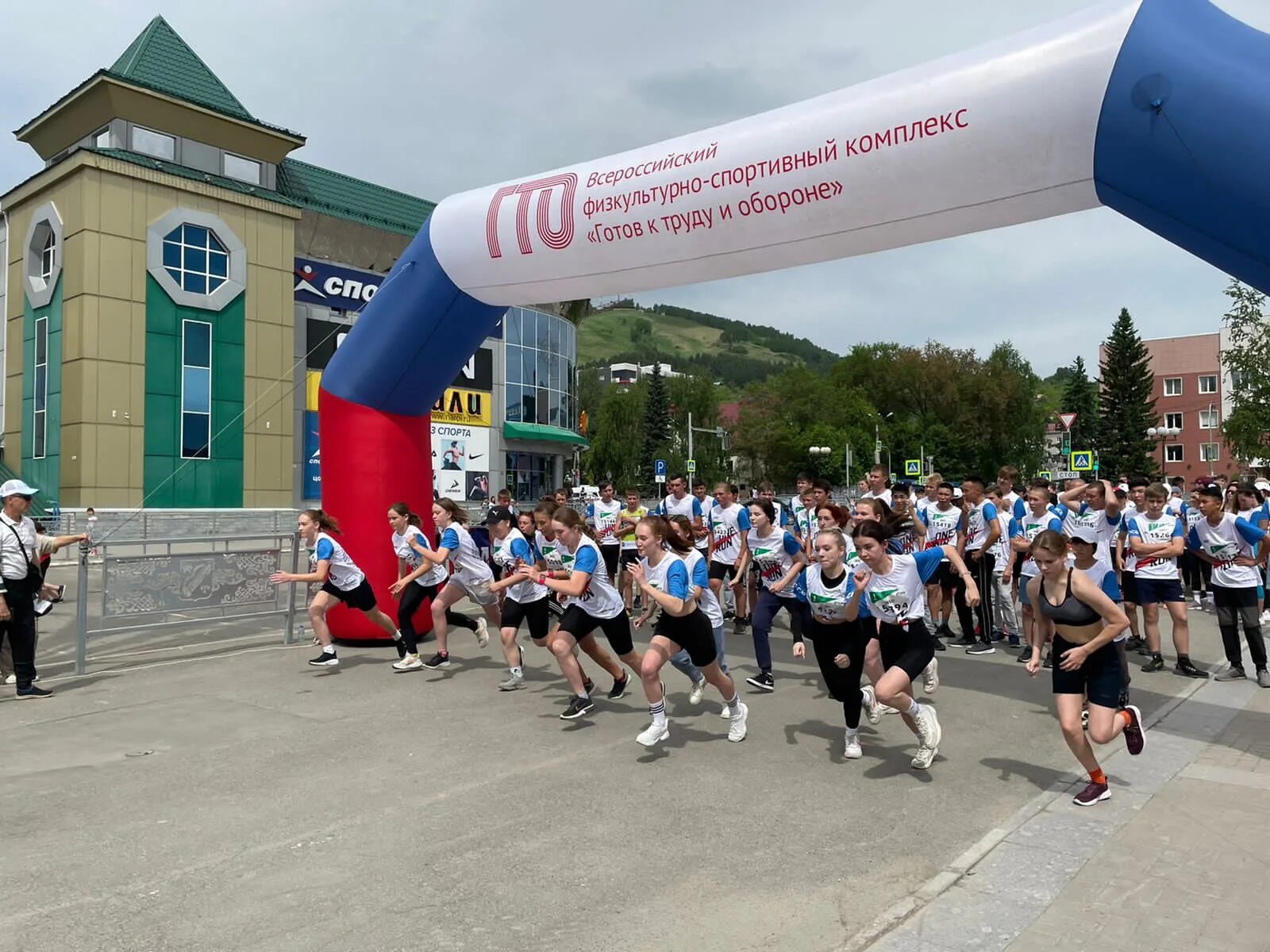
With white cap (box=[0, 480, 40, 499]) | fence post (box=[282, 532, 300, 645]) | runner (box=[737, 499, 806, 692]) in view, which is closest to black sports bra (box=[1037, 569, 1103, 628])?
runner (box=[737, 499, 806, 692])

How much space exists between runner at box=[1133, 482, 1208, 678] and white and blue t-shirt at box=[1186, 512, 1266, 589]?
0.32 m

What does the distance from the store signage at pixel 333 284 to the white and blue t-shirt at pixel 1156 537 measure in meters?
33.7

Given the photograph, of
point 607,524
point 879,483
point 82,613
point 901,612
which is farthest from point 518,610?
point 879,483

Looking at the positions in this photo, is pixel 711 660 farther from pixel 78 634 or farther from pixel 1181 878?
pixel 78 634

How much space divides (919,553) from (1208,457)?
81.8 m

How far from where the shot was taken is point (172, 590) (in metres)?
9.95

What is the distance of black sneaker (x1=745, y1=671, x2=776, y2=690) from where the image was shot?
27.9 ft

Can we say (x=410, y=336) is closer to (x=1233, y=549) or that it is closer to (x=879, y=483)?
(x=879, y=483)

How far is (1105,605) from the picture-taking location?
529 centimetres

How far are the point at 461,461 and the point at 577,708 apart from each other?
36.9 m

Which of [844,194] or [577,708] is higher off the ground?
[844,194]

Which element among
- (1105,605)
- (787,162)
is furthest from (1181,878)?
(787,162)

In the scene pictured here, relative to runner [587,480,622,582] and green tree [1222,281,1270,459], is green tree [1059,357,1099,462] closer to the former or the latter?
green tree [1222,281,1270,459]

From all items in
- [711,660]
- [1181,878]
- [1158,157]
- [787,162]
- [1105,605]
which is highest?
[787,162]
